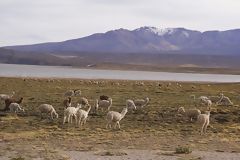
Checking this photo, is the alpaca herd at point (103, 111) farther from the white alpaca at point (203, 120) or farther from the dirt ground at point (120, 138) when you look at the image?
the dirt ground at point (120, 138)

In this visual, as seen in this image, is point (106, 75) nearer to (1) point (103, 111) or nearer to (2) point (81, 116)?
(1) point (103, 111)

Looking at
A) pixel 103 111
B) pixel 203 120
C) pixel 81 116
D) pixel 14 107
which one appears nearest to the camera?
pixel 203 120

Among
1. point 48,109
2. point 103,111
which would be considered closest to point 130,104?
point 103,111

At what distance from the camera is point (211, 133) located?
21.3 m

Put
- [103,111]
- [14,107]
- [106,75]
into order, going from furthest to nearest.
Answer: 1. [106,75]
2. [103,111]
3. [14,107]

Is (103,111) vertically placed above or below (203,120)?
below

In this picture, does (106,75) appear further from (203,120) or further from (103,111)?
(203,120)

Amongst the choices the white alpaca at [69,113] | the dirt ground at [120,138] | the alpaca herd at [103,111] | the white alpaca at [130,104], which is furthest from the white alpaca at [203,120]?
the white alpaca at [130,104]

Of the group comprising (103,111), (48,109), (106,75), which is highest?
(106,75)

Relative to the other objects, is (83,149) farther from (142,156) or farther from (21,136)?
(21,136)

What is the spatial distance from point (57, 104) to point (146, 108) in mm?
5236

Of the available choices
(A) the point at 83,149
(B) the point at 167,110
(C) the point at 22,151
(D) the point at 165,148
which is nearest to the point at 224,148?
(D) the point at 165,148

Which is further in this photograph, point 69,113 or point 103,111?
point 103,111

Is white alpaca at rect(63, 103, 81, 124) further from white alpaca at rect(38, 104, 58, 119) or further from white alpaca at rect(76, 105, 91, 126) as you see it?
white alpaca at rect(38, 104, 58, 119)
